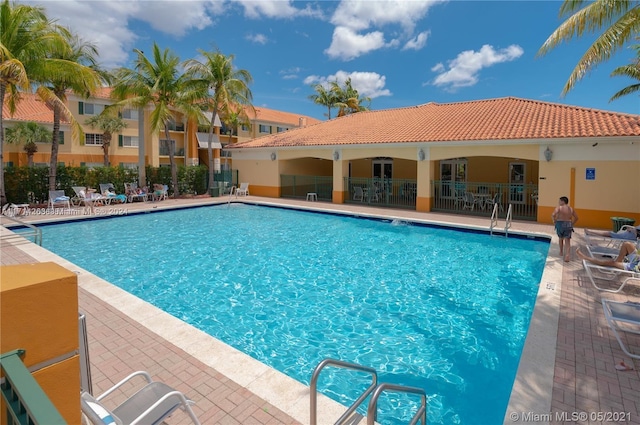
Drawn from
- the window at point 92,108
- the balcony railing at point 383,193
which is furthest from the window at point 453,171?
the window at point 92,108

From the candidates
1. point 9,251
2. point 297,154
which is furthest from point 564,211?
point 297,154

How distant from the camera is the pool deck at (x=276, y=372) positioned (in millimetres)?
3906

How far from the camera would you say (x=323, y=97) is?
4322 centimetres

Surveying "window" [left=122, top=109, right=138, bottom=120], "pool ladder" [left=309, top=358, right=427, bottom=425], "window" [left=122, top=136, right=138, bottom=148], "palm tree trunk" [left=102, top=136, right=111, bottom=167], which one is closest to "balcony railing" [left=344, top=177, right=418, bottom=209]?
"pool ladder" [left=309, top=358, right=427, bottom=425]

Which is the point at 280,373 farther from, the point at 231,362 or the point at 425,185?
the point at 425,185

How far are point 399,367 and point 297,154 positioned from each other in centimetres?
2107

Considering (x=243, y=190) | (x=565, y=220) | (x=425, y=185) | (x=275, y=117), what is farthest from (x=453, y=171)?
(x=275, y=117)

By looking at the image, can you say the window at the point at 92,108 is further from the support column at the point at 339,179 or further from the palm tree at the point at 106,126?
the support column at the point at 339,179

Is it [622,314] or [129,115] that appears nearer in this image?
[622,314]

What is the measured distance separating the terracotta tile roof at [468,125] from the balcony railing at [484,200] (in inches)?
110

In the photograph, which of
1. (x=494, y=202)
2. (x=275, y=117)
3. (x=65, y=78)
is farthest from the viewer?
(x=275, y=117)

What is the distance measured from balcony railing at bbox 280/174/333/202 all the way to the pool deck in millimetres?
20192

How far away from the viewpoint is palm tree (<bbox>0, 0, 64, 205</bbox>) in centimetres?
1620

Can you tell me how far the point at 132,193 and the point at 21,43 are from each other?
9208 mm
